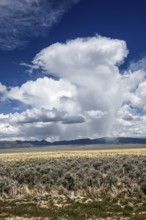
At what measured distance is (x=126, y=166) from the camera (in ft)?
114

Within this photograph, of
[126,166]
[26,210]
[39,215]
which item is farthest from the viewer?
[126,166]

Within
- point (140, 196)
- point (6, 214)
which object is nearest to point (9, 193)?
point (6, 214)

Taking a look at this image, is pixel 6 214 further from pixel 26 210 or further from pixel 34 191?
pixel 34 191

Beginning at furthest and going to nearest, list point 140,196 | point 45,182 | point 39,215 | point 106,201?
point 45,182 → point 140,196 → point 106,201 → point 39,215

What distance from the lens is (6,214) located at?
18.9 metres

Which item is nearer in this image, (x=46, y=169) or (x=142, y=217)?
(x=142, y=217)

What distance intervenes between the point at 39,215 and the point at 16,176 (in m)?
13.6

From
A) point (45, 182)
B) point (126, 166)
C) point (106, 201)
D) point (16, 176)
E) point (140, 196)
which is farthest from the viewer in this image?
point (126, 166)

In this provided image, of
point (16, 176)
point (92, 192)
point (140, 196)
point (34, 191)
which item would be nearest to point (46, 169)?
point (16, 176)

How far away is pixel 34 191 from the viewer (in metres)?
26.8

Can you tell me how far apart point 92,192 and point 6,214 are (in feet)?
25.4

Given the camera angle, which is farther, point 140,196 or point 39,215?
point 140,196

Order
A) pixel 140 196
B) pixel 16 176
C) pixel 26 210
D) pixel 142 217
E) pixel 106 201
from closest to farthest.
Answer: pixel 142 217
pixel 26 210
pixel 106 201
pixel 140 196
pixel 16 176

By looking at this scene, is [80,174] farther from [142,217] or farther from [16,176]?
[142,217]
